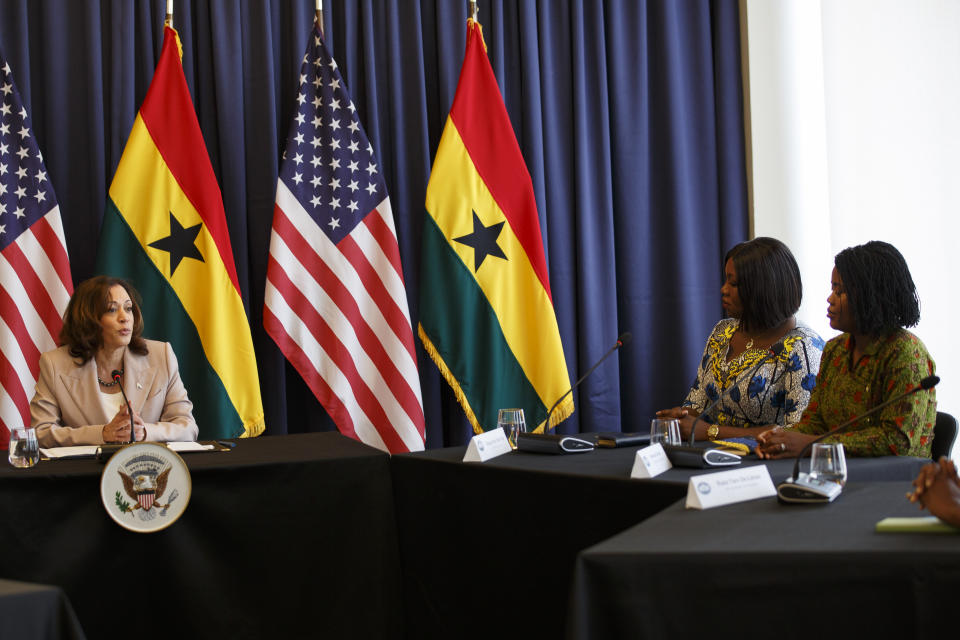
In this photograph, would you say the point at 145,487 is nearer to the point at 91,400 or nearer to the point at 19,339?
the point at 91,400

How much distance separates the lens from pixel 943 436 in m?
2.50

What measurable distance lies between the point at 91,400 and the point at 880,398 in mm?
2549

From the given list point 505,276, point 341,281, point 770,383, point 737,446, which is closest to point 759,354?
point 770,383

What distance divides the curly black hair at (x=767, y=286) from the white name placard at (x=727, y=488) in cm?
128

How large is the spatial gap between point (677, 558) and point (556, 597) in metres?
0.96

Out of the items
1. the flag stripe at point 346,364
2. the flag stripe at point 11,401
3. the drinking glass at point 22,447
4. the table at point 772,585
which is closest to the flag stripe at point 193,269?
the flag stripe at point 346,364

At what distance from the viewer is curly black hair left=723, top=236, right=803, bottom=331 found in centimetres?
301

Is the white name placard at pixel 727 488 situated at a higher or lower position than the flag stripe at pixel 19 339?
lower

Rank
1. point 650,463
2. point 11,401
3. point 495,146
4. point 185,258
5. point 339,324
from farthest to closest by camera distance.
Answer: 1. point 495,146
2. point 339,324
3. point 185,258
4. point 11,401
5. point 650,463

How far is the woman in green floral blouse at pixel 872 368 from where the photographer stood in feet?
7.53

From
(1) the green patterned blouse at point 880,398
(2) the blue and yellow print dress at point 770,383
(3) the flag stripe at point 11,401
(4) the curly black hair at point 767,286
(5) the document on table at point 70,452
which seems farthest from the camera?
(3) the flag stripe at point 11,401

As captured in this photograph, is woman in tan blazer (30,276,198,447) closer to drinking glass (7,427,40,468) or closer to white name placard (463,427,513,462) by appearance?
drinking glass (7,427,40,468)

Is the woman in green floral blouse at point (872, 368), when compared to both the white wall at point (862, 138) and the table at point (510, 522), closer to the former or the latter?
the table at point (510, 522)

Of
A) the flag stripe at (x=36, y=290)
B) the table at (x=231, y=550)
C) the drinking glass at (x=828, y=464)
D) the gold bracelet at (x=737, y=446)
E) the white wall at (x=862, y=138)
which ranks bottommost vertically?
the table at (x=231, y=550)
